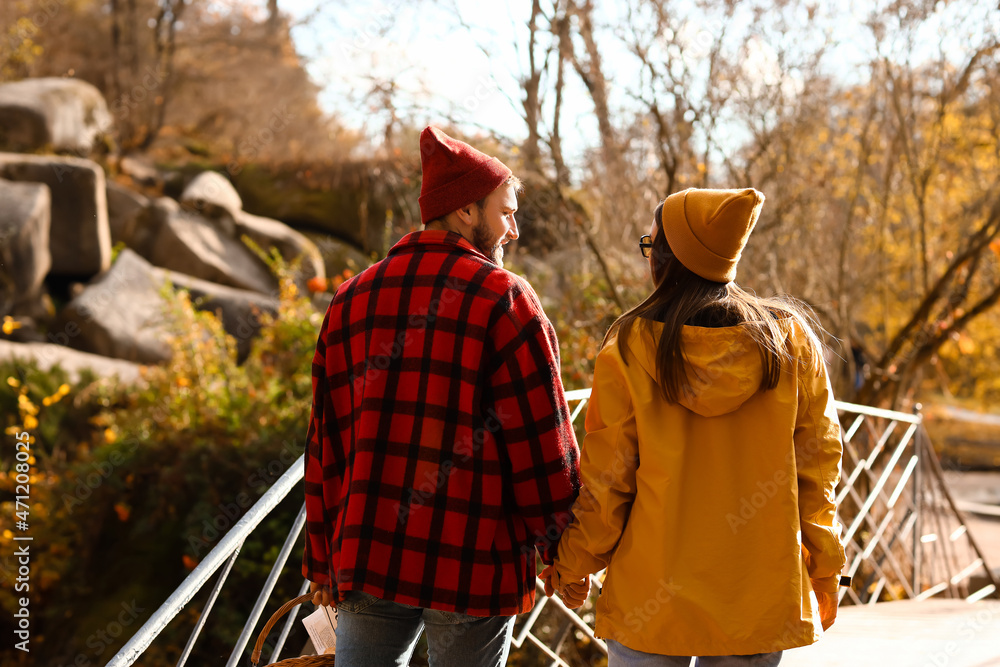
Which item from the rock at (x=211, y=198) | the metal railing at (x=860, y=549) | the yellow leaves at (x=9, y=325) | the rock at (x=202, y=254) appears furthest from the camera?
the rock at (x=211, y=198)

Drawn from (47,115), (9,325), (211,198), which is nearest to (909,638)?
(9,325)

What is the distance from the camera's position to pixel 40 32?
1198 cm

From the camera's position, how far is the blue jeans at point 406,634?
153cm

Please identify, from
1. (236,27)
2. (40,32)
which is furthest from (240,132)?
(40,32)

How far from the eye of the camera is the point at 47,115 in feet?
35.1

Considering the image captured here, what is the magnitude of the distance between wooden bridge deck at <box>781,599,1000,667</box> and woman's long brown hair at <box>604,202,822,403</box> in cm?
153

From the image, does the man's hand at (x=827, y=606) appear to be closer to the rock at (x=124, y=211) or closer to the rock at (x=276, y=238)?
the rock at (x=276, y=238)

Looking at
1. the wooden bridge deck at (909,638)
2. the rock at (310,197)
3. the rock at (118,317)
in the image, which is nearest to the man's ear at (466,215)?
the wooden bridge deck at (909,638)

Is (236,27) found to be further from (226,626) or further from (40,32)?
(226,626)

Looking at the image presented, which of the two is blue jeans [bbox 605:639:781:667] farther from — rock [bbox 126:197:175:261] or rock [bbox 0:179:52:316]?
rock [bbox 126:197:175:261]

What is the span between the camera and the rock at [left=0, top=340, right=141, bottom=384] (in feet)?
24.0

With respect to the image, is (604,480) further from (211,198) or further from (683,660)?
(211,198)

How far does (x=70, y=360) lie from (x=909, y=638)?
301 inches

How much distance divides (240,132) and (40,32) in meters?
3.77
